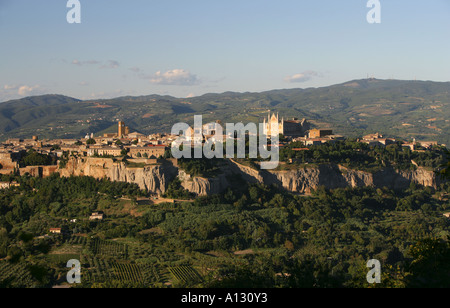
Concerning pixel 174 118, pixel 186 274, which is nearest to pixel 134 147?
pixel 186 274

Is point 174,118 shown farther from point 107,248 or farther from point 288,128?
point 107,248

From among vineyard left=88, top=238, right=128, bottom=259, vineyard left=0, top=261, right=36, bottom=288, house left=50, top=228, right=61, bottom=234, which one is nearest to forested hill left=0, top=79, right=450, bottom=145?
house left=50, top=228, right=61, bottom=234

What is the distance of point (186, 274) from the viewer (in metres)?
31.1

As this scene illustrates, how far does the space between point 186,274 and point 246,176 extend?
658 inches

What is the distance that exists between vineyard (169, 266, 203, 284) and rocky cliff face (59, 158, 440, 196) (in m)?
11.1

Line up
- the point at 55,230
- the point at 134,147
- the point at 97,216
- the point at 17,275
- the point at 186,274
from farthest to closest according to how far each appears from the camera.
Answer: the point at 134,147 → the point at 97,216 → the point at 55,230 → the point at 186,274 → the point at 17,275

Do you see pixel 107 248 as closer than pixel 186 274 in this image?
No

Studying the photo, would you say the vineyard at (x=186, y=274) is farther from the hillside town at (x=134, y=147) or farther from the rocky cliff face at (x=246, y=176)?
the hillside town at (x=134, y=147)

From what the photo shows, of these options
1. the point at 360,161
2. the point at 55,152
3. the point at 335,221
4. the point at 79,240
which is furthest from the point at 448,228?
the point at 55,152

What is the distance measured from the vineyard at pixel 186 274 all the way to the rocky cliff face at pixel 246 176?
1113cm

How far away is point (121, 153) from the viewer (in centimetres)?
4853

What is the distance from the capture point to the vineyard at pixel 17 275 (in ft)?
90.4

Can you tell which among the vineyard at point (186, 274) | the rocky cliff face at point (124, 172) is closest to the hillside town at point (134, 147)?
the rocky cliff face at point (124, 172)
